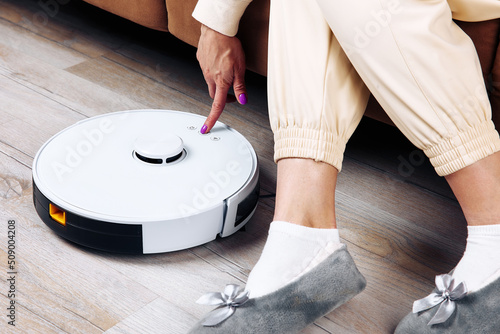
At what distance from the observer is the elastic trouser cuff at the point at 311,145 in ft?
2.30

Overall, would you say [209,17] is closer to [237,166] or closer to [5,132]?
[237,166]

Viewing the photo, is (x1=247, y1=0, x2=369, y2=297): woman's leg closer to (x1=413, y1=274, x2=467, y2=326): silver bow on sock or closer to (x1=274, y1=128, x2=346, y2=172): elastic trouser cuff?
(x1=274, y1=128, x2=346, y2=172): elastic trouser cuff

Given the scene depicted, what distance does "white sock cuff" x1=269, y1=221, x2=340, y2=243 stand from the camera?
681mm

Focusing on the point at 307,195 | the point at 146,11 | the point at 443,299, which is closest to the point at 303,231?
the point at 307,195

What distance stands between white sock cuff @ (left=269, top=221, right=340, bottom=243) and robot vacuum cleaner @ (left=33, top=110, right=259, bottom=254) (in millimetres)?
142

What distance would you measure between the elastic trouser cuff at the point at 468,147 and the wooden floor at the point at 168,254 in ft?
0.72

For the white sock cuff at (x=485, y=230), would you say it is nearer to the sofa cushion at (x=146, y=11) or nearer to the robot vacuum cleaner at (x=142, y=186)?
the robot vacuum cleaner at (x=142, y=186)

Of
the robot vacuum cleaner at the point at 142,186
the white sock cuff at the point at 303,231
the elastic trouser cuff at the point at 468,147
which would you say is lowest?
the robot vacuum cleaner at the point at 142,186

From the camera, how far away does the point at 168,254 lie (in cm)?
83

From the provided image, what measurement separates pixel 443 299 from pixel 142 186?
43 centimetres

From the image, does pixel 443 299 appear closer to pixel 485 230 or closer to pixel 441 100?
pixel 485 230

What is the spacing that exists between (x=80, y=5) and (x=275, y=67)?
3.86 feet

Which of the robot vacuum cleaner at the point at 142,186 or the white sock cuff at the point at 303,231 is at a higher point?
the white sock cuff at the point at 303,231

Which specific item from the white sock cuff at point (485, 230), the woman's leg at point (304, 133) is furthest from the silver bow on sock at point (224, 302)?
the white sock cuff at point (485, 230)
